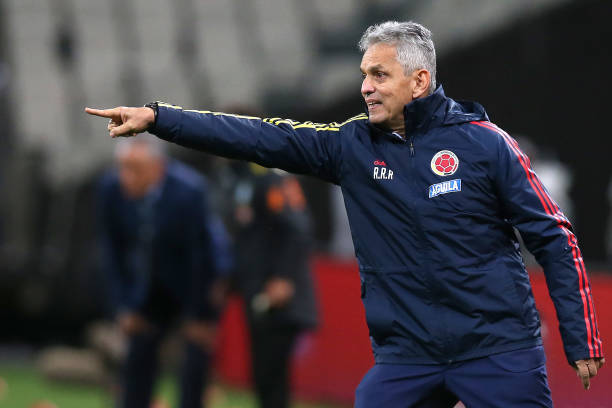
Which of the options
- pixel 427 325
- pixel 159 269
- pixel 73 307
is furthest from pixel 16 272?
pixel 427 325

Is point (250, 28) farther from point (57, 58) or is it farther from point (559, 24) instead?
point (559, 24)

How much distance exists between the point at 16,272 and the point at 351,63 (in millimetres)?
4702

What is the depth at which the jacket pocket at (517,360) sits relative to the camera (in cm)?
387

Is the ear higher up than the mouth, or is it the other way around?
the ear

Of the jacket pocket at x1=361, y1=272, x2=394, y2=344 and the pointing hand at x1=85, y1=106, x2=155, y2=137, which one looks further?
the jacket pocket at x1=361, y1=272, x2=394, y2=344

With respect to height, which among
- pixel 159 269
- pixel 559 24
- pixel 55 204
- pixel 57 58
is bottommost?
pixel 159 269

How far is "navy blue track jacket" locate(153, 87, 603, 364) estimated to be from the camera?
389 cm

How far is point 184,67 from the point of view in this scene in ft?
48.8

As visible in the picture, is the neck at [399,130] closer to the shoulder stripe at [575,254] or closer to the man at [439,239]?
the man at [439,239]

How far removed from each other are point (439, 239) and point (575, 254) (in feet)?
1.62

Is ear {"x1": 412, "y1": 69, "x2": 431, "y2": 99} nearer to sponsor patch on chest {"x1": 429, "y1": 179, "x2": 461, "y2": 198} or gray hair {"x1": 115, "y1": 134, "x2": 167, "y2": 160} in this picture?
sponsor patch on chest {"x1": 429, "y1": 179, "x2": 461, "y2": 198}

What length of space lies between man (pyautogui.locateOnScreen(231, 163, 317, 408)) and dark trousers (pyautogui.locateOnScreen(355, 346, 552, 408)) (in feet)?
8.06

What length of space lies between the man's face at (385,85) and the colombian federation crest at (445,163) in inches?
9.4

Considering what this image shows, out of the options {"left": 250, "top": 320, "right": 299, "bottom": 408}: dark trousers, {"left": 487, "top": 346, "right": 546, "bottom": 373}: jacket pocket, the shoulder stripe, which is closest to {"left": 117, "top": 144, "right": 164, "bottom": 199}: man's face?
{"left": 250, "top": 320, "right": 299, "bottom": 408}: dark trousers
